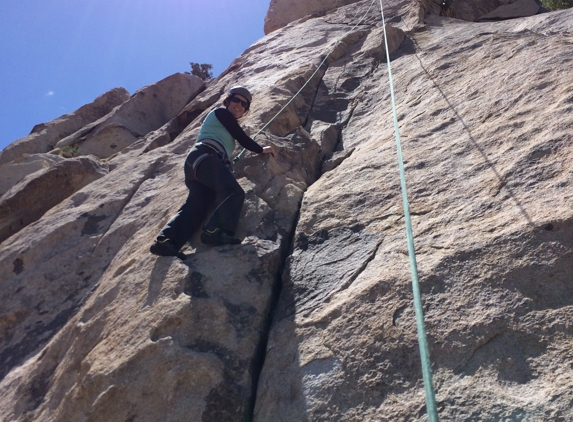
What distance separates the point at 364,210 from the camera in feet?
13.3

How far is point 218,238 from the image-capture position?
411 cm

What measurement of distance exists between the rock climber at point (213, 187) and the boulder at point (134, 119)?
7497 mm

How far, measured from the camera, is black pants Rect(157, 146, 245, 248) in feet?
13.8

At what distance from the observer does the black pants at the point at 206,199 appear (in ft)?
13.8

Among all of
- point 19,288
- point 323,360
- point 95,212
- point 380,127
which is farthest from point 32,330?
point 380,127

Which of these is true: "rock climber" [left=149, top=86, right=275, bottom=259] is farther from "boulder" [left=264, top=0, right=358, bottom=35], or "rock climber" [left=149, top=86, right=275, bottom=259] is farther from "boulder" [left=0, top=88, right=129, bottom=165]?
"boulder" [left=264, top=0, right=358, bottom=35]

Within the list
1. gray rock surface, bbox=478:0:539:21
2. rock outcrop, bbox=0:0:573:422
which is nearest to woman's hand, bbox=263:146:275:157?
rock outcrop, bbox=0:0:573:422

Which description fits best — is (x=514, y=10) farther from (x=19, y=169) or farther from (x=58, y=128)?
(x=58, y=128)

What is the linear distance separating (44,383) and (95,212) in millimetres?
2474

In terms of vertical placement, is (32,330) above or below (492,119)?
above

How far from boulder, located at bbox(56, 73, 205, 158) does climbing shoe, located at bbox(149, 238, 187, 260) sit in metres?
8.52

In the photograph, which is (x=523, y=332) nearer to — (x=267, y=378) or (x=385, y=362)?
(x=385, y=362)

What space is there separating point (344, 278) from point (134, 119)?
441 inches

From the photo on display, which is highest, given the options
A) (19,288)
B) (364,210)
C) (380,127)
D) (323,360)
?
(19,288)
